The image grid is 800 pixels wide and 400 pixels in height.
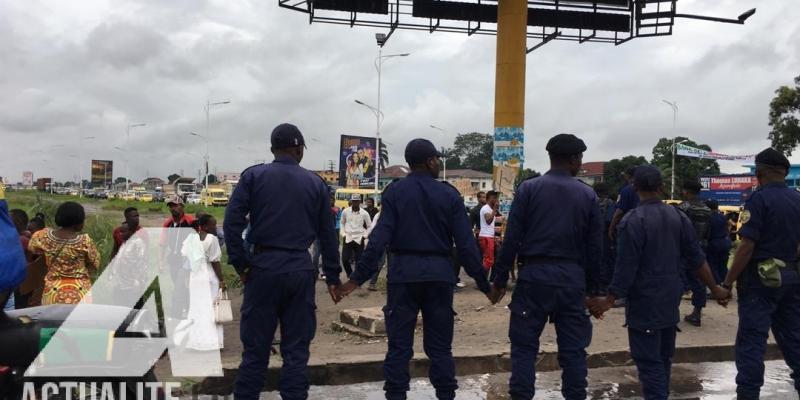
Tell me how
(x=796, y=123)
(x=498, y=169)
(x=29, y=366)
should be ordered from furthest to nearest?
(x=796, y=123) → (x=498, y=169) → (x=29, y=366)

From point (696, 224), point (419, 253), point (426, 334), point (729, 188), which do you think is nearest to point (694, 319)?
point (696, 224)

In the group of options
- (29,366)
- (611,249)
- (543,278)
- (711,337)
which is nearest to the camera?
(29,366)

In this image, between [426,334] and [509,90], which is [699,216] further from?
[426,334]

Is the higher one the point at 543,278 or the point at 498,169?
the point at 498,169

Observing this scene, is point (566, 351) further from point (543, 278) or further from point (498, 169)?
point (498, 169)

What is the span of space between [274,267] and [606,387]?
3184mm


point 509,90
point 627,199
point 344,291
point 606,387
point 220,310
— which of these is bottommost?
point 606,387

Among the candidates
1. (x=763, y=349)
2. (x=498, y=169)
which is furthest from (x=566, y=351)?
(x=498, y=169)

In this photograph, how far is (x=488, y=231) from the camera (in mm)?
11133

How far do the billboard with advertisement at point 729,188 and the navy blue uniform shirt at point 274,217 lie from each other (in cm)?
3989

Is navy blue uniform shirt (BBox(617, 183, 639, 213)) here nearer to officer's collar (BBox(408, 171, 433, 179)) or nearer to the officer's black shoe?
the officer's black shoe

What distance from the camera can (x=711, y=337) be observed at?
7410 mm

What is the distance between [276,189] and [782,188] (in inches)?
157

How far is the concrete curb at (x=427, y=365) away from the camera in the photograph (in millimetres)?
5461
